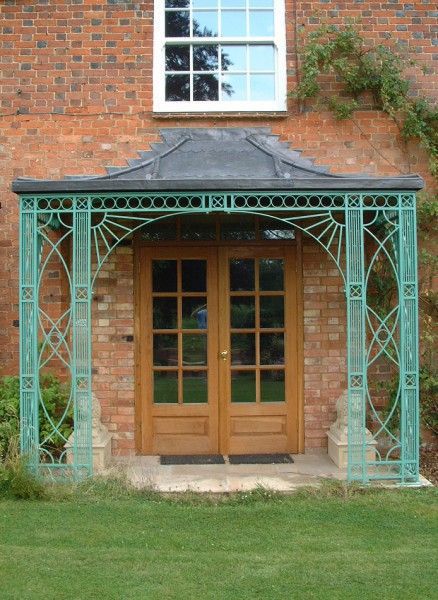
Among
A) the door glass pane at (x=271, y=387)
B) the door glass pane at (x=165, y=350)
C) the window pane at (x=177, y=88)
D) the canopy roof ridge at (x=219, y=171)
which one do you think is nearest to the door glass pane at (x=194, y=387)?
the door glass pane at (x=165, y=350)

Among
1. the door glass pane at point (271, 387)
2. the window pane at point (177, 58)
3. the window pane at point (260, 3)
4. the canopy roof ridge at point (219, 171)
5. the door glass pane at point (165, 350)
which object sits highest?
the window pane at point (260, 3)

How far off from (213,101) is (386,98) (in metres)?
1.86

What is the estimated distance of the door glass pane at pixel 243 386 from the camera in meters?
7.19

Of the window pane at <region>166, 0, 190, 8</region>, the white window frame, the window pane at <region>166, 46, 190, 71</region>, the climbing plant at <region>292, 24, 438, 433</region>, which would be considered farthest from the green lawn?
the window pane at <region>166, 0, 190, 8</region>

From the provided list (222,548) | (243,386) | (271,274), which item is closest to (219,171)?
(271,274)

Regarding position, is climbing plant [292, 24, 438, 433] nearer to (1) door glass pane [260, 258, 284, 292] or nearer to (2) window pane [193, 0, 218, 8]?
(1) door glass pane [260, 258, 284, 292]

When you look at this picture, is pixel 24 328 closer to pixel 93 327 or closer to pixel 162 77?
pixel 93 327

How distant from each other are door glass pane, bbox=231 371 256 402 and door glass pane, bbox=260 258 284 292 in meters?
0.93

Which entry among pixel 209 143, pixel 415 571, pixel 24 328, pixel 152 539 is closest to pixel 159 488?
pixel 152 539

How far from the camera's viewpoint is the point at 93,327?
711 centimetres

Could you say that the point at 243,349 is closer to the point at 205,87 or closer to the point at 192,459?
the point at 192,459

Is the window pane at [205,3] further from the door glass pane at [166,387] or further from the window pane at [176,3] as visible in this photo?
the door glass pane at [166,387]

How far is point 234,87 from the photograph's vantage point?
7543 mm

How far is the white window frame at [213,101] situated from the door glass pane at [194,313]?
2.07 m
